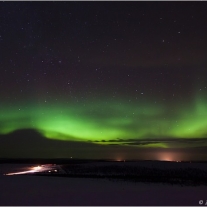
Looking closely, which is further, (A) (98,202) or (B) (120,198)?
(B) (120,198)

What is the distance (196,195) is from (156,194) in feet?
6.01

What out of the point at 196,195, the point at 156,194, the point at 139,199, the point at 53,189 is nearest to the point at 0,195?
the point at 53,189

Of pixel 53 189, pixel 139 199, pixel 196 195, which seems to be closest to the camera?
pixel 139 199

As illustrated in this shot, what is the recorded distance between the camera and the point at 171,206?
1183 cm

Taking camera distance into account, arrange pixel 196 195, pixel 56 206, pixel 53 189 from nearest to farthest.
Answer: pixel 56 206 < pixel 196 195 < pixel 53 189

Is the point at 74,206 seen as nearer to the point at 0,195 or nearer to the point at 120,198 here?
the point at 120,198

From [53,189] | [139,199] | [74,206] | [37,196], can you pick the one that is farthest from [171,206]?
[53,189]

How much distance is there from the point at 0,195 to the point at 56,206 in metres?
4.13

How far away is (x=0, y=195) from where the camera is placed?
1469 centimetres

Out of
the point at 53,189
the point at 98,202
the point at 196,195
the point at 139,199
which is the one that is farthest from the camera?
the point at 53,189

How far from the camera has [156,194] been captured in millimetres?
15727

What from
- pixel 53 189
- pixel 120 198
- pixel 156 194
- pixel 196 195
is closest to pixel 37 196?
pixel 53 189

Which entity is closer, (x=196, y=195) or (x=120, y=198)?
(x=120, y=198)

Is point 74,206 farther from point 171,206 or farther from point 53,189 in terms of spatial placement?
point 53,189
